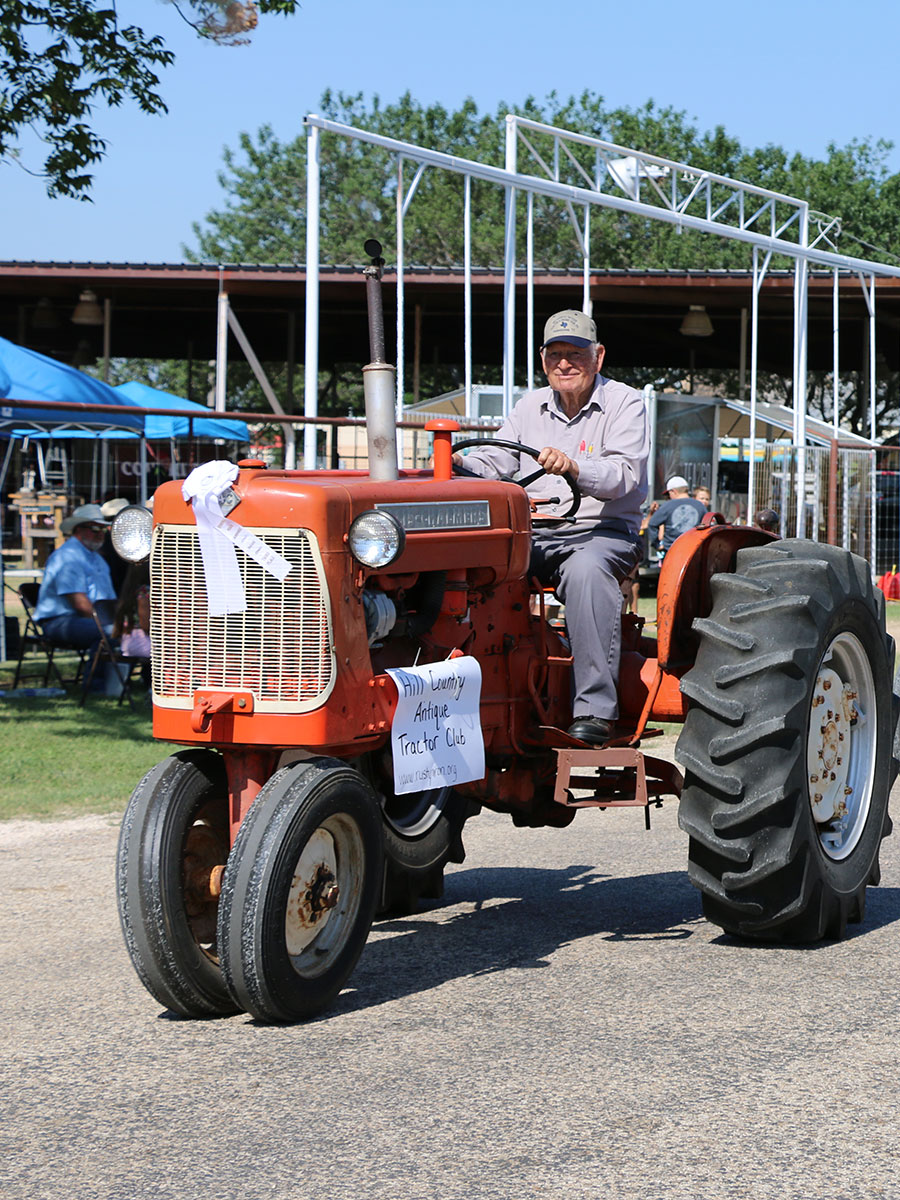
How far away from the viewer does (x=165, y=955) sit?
424 cm

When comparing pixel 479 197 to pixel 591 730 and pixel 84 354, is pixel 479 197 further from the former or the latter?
pixel 591 730

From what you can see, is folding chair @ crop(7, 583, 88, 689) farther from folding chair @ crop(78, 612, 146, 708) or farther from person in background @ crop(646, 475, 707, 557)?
person in background @ crop(646, 475, 707, 557)

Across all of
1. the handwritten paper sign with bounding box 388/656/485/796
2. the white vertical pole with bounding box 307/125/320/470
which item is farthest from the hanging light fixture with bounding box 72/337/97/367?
the handwritten paper sign with bounding box 388/656/485/796

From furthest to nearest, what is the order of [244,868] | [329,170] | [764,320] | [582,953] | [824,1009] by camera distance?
[329,170], [764,320], [582,953], [824,1009], [244,868]

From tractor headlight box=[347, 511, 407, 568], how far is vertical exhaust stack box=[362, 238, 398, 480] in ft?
1.51

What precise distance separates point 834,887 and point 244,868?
217 centimetres

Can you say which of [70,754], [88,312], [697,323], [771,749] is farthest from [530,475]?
[88,312]

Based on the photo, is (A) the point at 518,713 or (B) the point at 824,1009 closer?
(B) the point at 824,1009

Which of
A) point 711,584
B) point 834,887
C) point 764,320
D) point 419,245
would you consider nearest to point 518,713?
point 711,584

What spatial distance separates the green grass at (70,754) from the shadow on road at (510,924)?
2.66 m

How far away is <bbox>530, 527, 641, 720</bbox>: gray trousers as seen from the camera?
17.2 feet

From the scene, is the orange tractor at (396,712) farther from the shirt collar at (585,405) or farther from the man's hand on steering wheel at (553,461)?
the shirt collar at (585,405)

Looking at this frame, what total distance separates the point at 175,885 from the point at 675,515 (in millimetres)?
12415

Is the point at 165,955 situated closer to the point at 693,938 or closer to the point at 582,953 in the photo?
the point at 582,953
